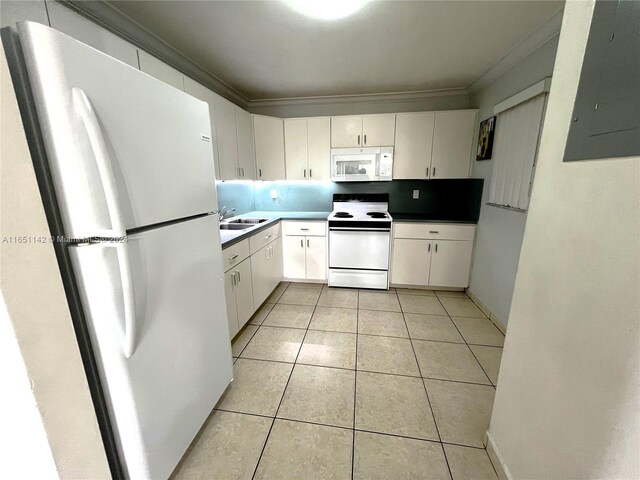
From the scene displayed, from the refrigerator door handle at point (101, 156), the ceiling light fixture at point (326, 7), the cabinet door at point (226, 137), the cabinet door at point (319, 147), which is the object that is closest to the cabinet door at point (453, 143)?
the cabinet door at point (319, 147)

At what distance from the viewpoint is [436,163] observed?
10.1ft

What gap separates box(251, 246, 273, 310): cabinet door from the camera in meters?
2.48

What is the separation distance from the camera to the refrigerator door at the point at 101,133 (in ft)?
2.18

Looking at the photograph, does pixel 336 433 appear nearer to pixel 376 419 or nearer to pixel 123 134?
pixel 376 419

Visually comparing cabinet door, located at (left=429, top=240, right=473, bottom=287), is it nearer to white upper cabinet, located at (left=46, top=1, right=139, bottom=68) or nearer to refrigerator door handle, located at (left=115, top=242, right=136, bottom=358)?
refrigerator door handle, located at (left=115, top=242, right=136, bottom=358)

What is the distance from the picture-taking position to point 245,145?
2951 millimetres

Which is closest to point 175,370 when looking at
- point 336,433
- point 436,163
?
point 336,433

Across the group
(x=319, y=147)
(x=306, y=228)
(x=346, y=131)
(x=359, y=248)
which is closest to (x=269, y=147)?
(x=319, y=147)

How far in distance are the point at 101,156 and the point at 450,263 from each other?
3.22m

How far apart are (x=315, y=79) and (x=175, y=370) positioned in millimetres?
2882

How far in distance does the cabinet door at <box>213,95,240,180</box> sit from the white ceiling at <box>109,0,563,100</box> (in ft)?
1.21

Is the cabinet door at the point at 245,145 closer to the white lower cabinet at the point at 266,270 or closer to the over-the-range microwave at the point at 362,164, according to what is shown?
the white lower cabinet at the point at 266,270

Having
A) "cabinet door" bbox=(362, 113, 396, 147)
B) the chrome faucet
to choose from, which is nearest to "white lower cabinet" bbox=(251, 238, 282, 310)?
the chrome faucet

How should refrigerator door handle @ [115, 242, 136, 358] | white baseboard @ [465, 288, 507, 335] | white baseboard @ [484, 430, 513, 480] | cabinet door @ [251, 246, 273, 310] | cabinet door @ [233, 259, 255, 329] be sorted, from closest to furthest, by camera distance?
refrigerator door handle @ [115, 242, 136, 358] < white baseboard @ [484, 430, 513, 480] < cabinet door @ [233, 259, 255, 329] < white baseboard @ [465, 288, 507, 335] < cabinet door @ [251, 246, 273, 310]
